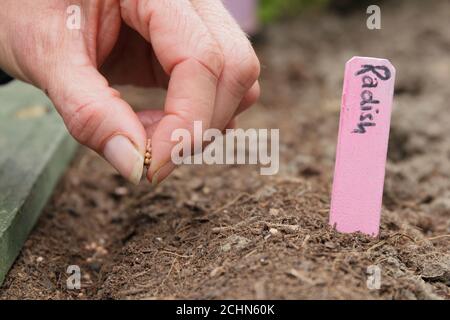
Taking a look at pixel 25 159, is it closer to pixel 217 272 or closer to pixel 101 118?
pixel 101 118

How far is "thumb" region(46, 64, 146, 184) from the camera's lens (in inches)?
54.7

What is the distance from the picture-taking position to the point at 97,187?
2477mm

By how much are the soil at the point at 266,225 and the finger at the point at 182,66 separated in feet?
0.92

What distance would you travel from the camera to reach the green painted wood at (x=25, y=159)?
Answer: 68.2 inches

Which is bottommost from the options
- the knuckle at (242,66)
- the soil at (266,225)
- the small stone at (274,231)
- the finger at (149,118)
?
the soil at (266,225)

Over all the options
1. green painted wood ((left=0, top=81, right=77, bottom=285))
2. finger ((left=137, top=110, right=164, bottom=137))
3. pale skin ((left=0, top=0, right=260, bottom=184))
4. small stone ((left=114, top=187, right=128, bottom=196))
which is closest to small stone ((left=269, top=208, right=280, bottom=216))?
pale skin ((left=0, top=0, right=260, bottom=184))

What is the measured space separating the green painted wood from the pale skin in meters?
0.41

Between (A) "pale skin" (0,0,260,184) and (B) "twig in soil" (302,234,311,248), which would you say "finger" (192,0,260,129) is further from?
(B) "twig in soil" (302,234,311,248)

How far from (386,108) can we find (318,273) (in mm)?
447

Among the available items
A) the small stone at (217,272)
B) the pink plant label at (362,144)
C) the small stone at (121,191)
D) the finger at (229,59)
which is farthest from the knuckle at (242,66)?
the small stone at (121,191)

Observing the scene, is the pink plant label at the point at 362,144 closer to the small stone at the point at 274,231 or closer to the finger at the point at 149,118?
the small stone at the point at 274,231

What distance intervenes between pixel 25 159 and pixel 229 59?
40.3 inches
